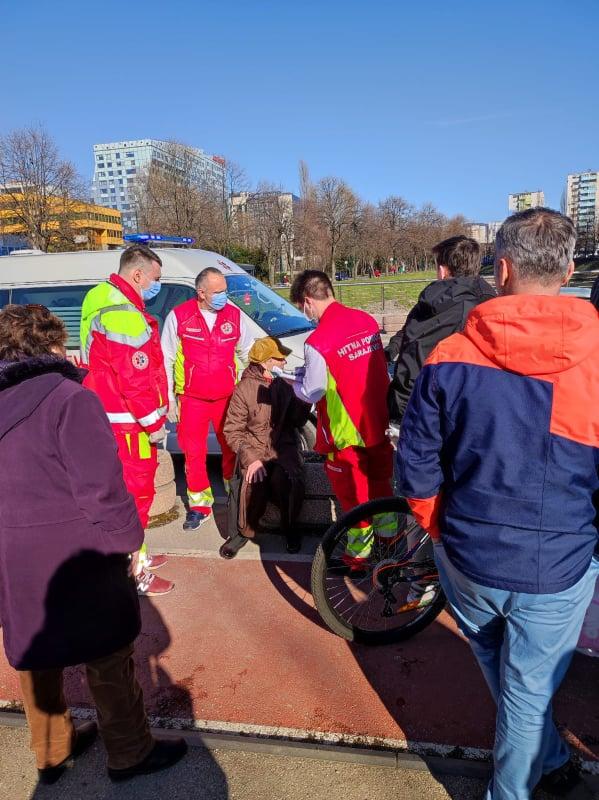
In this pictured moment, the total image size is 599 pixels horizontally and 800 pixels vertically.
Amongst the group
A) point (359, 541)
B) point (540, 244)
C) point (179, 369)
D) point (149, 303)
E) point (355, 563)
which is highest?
point (540, 244)

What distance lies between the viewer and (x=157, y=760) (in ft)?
8.36

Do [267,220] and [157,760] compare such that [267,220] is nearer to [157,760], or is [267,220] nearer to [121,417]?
[121,417]

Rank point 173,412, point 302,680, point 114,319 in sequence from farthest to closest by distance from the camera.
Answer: point 173,412 → point 114,319 → point 302,680

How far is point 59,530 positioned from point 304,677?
1.61 meters

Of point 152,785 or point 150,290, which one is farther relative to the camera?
point 150,290

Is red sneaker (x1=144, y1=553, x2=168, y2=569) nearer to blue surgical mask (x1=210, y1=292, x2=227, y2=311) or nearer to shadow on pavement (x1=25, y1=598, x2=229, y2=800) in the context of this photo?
shadow on pavement (x1=25, y1=598, x2=229, y2=800)

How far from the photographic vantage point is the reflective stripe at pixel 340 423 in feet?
12.0

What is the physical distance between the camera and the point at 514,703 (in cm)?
197

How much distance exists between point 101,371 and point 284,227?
150 ft

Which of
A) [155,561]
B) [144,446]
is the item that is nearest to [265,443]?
[144,446]

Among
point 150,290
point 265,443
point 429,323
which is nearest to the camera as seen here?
point 429,323

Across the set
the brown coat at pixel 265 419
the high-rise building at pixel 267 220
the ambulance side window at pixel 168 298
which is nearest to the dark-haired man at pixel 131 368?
the brown coat at pixel 265 419

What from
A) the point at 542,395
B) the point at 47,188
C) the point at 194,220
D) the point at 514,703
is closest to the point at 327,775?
the point at 514,703

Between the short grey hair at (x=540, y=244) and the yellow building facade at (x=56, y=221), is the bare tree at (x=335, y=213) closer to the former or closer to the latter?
the yellow building facade at (x=56, y=221)
